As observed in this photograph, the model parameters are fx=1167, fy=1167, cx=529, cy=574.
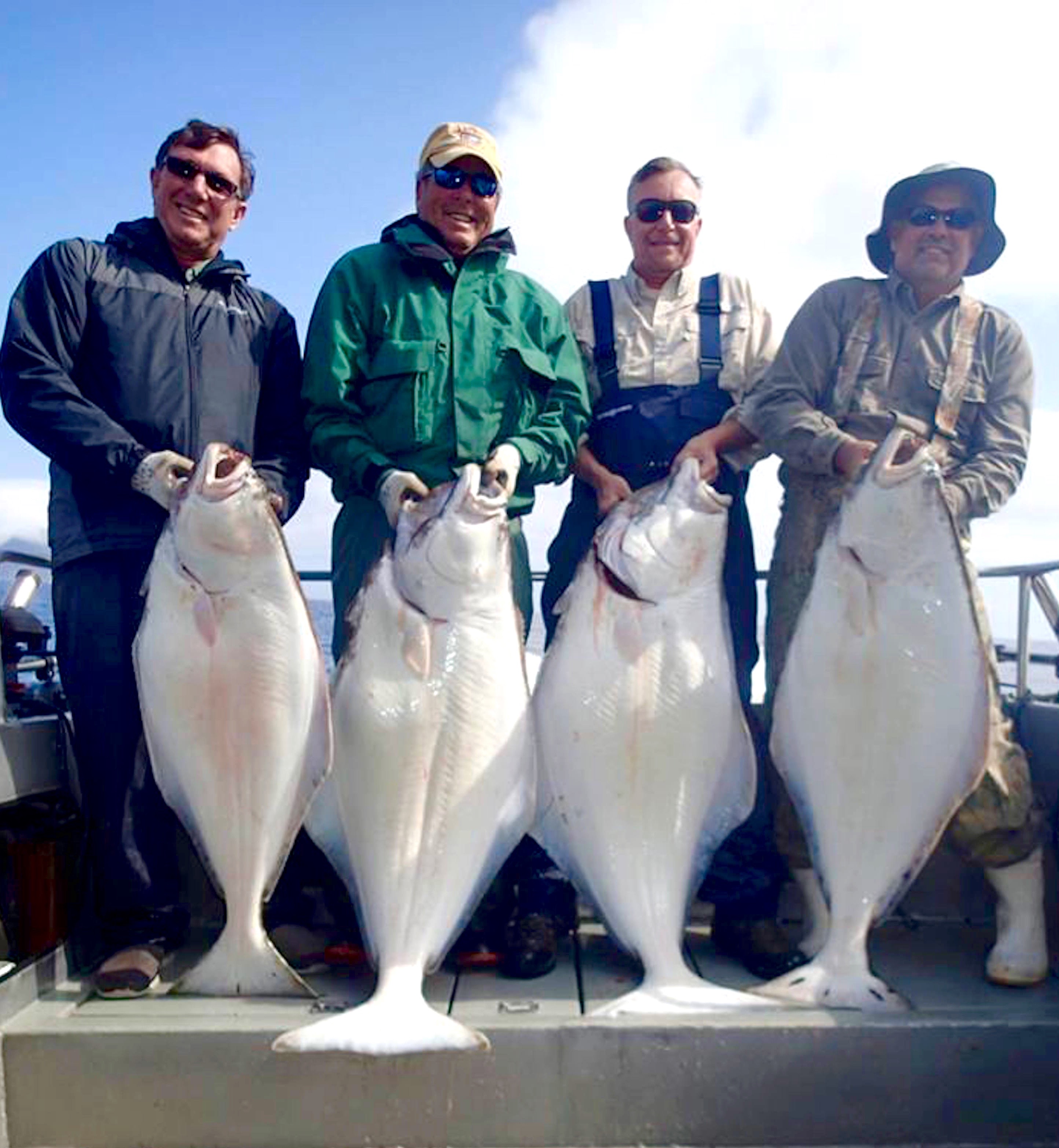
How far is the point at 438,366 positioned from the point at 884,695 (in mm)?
1767

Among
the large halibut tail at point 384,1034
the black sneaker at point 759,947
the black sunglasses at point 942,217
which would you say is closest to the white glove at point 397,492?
the large halibut tail at point 384,1034

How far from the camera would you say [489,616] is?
3.51 metres

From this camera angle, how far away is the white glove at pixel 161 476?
3.43 m

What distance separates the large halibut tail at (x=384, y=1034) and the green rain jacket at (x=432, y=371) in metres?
1.61

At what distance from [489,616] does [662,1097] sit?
1396mm

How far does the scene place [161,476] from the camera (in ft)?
11.3

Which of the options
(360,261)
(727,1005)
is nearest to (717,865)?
(727,1005)

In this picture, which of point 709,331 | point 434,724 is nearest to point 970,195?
point 709,331

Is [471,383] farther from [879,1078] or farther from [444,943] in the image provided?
[879,1078]

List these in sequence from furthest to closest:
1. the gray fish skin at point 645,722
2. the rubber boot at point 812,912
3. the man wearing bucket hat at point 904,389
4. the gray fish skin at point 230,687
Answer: the man wearing bucket hat at point 904,389 → the rubber boot at point 812,912 → the gray fish skin at point 645,722 → the gray fish skin at point 230,687

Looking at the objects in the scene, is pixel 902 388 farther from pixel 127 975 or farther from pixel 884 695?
pixel 127 975

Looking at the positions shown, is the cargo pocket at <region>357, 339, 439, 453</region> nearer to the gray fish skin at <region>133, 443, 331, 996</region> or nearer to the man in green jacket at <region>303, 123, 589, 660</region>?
the man in green jacket at <region>303, 123, 589, 660</region>

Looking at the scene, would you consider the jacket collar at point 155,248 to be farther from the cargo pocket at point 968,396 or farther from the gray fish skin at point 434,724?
the cargo pocket at point 968,396

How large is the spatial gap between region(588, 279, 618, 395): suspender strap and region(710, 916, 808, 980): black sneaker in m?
1.93
